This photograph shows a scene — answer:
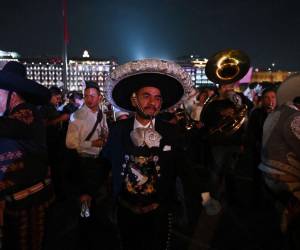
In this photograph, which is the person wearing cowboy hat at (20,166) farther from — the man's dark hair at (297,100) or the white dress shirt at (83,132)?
the man's dark hair at (297,100)

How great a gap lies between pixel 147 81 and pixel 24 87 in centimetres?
105

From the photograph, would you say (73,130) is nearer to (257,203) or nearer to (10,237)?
(10,237)

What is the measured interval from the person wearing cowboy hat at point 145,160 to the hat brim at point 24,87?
61cm

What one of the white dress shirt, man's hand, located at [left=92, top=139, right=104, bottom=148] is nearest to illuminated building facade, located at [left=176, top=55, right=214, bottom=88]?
the white dress shirt

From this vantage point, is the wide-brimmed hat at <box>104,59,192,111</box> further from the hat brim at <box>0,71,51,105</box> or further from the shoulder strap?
the shoulder strap

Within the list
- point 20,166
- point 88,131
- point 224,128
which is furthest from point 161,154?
point 224,128

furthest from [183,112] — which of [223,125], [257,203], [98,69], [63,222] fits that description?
[98,69]

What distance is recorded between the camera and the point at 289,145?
290cm

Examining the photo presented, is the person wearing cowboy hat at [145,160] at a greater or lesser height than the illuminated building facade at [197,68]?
lesser

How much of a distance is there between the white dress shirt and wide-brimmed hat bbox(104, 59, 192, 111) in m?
1.30

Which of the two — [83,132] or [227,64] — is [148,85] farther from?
[227,64]

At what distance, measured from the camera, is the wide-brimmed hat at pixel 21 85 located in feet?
9.39

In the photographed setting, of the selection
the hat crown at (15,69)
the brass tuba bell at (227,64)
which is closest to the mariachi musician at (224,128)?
the brass tuba bell at (227,64)

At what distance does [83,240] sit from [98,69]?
151 metres
